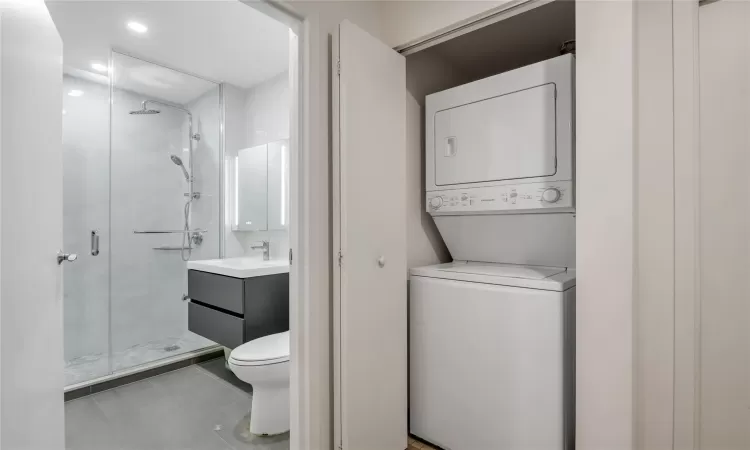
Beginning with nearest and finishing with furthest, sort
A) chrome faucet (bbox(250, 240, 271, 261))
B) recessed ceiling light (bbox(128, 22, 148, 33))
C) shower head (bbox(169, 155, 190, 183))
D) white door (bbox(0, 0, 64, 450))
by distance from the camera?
white door (bbox(0, 0, 64, 450)), recessed ceiling light (bbox(128, 22, 148, 33)), chrome faucet (bbox(250, 240, 271, 261)), shower head (bbox(169, 155, 190, 183))

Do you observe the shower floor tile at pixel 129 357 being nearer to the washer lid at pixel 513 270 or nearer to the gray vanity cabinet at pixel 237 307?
the gray vanity cabinet at pixel 237 307

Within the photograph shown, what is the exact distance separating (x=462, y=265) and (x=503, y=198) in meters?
0.52

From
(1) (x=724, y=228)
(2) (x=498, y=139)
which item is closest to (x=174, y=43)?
(2) (x=498, y=139)

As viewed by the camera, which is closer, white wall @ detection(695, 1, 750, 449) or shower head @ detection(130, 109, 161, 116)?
white wall @ detection(695, 1, 750, 449)

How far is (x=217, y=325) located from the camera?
2393mm

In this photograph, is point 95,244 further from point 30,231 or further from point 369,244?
point 369,244

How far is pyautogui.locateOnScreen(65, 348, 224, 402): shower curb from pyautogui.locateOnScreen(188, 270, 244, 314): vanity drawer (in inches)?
23.9

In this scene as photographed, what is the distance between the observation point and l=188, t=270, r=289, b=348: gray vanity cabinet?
221 centimetres

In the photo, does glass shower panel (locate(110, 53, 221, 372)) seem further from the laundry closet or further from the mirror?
the laundry closet

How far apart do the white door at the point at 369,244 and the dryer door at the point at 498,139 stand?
0.30 m

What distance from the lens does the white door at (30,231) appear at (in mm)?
933

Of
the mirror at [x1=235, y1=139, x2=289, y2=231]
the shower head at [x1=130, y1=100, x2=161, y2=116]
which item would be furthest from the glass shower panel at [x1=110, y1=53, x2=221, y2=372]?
the mirror at [x1=235, y1=139, x2=289, y2=231]

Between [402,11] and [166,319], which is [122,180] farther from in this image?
[402,11]

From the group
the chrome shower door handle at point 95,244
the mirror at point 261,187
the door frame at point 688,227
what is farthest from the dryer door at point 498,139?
the chrome shower door handle at point 95,244
